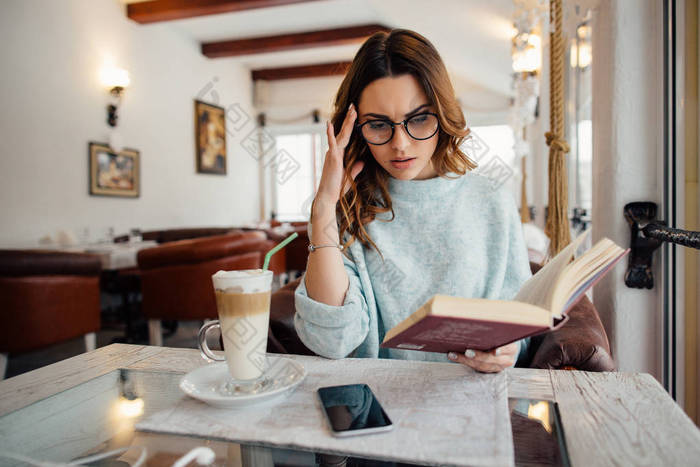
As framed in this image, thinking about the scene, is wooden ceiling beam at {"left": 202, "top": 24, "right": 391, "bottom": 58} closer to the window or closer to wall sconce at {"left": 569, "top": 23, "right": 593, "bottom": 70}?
the window

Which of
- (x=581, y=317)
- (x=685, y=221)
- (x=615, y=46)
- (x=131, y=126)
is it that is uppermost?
(x=131, y=126)

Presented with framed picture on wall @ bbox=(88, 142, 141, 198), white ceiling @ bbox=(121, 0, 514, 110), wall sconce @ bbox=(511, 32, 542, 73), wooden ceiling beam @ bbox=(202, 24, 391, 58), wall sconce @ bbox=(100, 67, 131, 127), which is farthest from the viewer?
wooden ceiling beam @ bbox=(202, 24, 391, 58)

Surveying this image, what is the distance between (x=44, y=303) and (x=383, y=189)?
2255mm

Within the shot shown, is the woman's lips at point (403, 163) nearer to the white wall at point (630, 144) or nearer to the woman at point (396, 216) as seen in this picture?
the woman at point (396, 216)

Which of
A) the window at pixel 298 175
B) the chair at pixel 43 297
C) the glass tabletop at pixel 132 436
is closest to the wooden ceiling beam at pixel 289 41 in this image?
the window at pixel 298 175

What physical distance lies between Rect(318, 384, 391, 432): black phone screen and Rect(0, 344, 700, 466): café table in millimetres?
22

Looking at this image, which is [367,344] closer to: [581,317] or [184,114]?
[581,317]

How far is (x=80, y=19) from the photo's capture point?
4758 millimetres

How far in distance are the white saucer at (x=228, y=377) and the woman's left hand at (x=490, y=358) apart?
27cm

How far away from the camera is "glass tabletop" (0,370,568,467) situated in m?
0.61

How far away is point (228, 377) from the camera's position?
0.78 m

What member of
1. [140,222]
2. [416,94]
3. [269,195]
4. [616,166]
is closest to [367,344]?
[416,94]

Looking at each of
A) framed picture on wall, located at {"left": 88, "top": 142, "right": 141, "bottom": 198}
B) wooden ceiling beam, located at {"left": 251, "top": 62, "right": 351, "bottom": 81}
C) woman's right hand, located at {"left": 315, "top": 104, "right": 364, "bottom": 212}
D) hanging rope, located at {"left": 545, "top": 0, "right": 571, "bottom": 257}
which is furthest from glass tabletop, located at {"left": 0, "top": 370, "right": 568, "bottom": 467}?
wooden ceiling beam, located at {"left": 251, "top": 62, "right": 351, "bottom": 81}

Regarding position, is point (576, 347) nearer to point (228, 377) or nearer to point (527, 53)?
point (228, 377)
